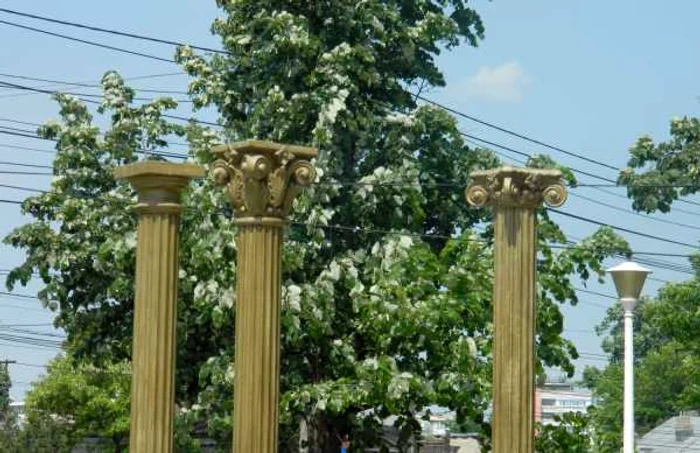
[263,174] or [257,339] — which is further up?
[263,174]

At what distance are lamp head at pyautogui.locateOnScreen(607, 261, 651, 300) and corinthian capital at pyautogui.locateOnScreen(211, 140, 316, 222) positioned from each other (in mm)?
4195

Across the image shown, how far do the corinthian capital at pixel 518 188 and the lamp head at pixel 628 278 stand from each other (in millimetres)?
2713

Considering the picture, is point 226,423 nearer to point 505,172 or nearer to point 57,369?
point 505,172

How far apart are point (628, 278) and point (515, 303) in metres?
3.26

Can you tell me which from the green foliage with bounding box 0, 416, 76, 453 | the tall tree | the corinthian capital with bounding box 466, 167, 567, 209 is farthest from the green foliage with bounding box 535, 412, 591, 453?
the green foliage with bounding box 0, 416, 76, 453

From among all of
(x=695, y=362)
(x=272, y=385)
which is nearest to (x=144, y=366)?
(x=272, y=385)

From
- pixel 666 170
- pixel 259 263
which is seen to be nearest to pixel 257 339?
pixel 259 263

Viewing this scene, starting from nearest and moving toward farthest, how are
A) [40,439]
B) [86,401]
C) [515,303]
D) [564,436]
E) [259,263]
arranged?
1. [515,303]
2. [259,263]
3. [564,436]
4. [86,401]
5. [40,439]

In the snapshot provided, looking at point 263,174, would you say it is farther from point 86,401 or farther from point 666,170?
point 86,401

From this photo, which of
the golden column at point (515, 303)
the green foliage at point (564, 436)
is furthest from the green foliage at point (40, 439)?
the golden column at point (515, 303)

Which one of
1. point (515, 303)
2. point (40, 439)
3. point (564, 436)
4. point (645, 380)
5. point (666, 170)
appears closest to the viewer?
point (515, 303)

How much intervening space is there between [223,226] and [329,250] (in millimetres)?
2132

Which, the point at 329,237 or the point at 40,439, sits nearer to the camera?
the point at 329,237

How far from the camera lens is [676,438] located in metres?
69.2
